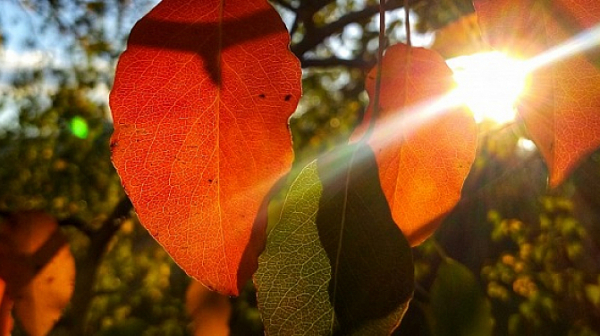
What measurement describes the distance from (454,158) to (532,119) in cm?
7

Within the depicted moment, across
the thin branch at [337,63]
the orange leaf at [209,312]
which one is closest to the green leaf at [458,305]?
the orange leaf at [209,312]

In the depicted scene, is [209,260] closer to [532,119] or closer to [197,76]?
[197,76]

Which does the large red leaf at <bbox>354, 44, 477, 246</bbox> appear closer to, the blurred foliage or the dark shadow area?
the dark shadow area

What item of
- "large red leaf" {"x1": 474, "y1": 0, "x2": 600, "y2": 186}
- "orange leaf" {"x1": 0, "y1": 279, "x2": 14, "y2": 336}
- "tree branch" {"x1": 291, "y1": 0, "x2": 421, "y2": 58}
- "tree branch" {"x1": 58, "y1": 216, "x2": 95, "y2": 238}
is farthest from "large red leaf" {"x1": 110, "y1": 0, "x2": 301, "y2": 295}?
"tree branch" {"x1": 291, "y1": 0, "x2": 421, "y2": 58}

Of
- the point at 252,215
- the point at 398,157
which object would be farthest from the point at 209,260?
the point at 398,157

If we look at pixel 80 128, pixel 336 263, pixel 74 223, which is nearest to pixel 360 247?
pixel 336 263

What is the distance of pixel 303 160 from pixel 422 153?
2419 millimetres

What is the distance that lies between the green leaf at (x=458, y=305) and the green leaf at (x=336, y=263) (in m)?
0.36

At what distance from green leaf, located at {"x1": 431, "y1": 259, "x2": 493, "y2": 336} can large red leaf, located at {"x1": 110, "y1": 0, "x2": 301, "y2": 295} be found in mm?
411

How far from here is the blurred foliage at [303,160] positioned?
2762 mm

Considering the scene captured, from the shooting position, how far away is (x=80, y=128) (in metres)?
4.15

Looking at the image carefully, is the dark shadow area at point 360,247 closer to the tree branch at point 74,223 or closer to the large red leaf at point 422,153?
the large red leaf at point 422,153

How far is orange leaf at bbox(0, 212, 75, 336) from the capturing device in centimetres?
70

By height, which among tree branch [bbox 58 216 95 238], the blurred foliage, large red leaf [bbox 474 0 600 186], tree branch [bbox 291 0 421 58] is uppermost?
large red leaf [bbox 474 0 600 186]
